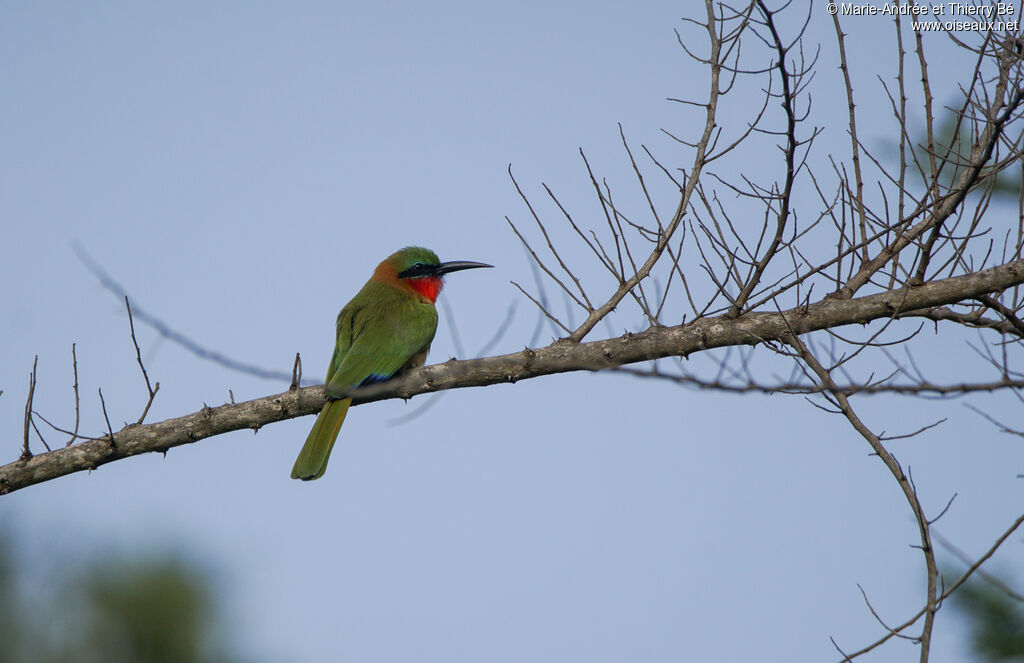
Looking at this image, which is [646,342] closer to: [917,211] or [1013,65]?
[917,211]

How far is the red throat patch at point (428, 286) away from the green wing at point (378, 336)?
0.42m

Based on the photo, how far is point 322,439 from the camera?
4684mm

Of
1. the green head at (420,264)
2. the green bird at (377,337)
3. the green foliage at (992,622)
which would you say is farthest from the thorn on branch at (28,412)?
the green foliage at (992,622)

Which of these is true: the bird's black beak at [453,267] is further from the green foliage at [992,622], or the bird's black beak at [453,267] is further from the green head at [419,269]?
the green foliage at [992,622]

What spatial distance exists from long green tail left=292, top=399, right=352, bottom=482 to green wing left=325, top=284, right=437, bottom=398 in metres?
0.26

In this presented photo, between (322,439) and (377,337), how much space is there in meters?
0.88

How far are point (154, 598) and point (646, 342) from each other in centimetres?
679

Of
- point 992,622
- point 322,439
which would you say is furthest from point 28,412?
point 992,622

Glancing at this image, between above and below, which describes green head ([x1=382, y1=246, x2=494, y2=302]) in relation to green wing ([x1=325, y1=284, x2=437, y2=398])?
above

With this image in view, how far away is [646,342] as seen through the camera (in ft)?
12.8

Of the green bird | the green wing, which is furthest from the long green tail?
the green wing

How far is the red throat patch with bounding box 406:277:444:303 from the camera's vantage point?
647cm

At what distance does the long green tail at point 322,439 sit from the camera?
469cm

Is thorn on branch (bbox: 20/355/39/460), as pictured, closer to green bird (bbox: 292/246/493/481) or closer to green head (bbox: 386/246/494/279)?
green bird (bbox: 292/246/493/481)
